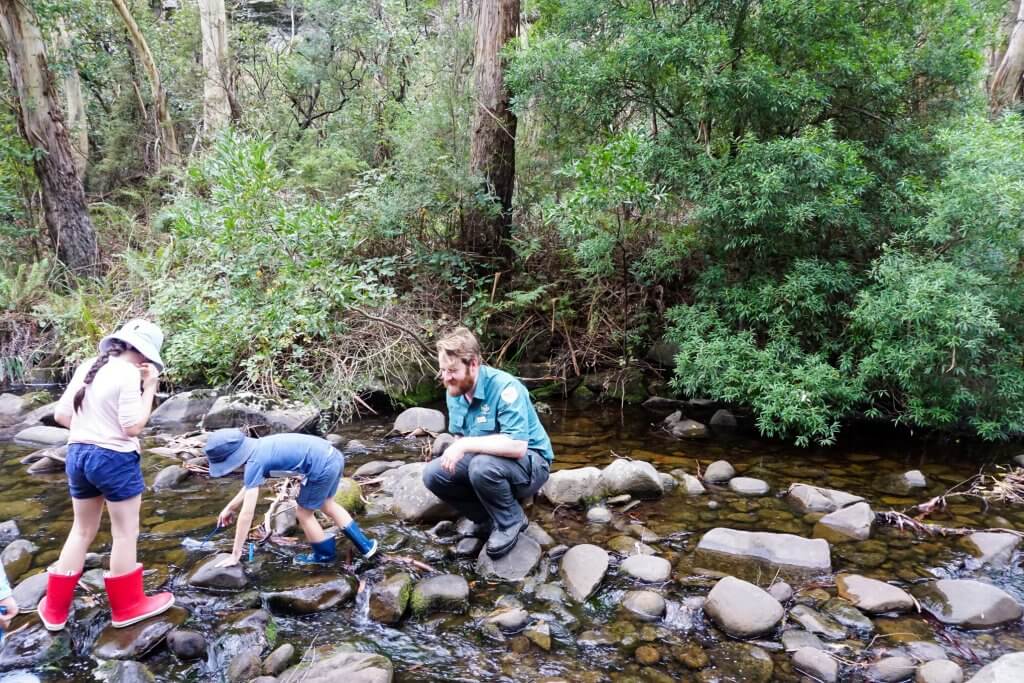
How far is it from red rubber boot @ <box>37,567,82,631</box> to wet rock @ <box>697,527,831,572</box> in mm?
3579

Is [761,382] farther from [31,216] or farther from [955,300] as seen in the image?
[31,216]

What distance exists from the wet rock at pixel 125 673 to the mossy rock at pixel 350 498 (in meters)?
1.59

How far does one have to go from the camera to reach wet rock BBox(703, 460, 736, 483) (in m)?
5.14

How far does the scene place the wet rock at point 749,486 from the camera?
16.2 ft

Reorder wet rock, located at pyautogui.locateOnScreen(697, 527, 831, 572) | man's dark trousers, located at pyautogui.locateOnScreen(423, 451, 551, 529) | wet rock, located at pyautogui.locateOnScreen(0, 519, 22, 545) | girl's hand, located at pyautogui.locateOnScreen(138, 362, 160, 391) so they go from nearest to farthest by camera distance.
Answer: girl's hand, located at pyautogui.locateOnScreen(138, 362, 160, 391)
man's dark trousers, located at pyautogui.locateOnScreen(423, 451, 551, 529)
wet rock, located at pyautogui.locateOnScreen(697, 527, 831, 572)
wet rock, located at pyautogui.locateOnScreen(0, 519, 22, 545)

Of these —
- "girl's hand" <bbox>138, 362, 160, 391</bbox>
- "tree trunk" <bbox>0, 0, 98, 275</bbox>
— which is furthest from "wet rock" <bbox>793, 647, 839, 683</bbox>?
"tree trunk" <bbox>0, 0, 98, 275</bbox>

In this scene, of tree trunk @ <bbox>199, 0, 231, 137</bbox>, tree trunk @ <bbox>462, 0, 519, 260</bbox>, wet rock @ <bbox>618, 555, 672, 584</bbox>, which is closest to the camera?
wet rock @ <bbox>618, 555, 672, 584</bbox>

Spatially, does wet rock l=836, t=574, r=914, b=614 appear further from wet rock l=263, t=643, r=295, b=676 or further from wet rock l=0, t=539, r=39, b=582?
wet rock l=0, t=539, r=39, b=582

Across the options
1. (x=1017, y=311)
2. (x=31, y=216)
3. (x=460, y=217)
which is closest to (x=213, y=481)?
(x=460, y=217)

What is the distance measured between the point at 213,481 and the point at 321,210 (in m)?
3.05

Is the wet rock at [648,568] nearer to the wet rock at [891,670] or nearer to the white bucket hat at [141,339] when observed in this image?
the wet rock at [891,670]

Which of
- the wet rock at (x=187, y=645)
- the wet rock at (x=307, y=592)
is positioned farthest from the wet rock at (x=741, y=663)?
the wet rock at (x=187, y=645)

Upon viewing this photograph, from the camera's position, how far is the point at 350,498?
435 cm

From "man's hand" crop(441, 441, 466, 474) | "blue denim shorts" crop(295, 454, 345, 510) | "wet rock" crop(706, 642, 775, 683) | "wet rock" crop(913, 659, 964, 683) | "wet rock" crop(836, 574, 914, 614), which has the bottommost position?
"wet rock" crop(706, 642, 775, 683)
